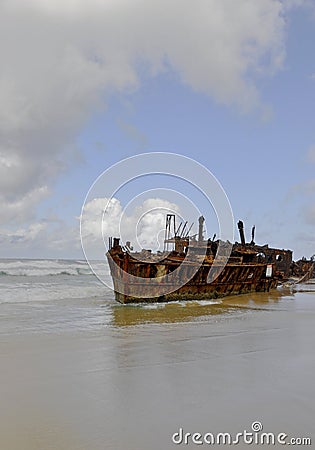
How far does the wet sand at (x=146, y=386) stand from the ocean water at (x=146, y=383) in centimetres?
1

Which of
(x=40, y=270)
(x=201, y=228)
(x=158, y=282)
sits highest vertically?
(x=201, y=228)

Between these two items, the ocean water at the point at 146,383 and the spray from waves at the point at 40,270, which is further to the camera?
the spray from waves at the point at 40,270

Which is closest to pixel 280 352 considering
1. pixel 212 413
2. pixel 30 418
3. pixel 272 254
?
pixel 212 413

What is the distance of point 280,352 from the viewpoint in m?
7.43

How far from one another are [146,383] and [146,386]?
14cm

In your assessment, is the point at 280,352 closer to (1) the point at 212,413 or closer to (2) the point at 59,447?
(1) the point at 212,413

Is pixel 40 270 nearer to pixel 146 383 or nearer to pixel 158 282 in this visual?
pixel 158 282

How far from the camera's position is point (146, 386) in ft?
17.4

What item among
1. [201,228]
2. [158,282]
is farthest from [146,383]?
[201,228]

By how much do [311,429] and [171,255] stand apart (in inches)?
609

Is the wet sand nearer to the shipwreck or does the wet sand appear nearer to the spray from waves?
the shipwreck

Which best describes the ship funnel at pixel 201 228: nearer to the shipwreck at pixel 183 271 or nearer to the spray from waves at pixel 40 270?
the shipwreck at pixel 183 271

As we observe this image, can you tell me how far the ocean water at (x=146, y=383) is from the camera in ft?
13.0

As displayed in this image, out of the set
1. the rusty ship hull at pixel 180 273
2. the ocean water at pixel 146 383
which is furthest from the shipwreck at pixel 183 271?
the ocean water at pixel 146 383
